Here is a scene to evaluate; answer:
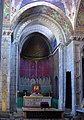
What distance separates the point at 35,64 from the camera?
25.6 metres

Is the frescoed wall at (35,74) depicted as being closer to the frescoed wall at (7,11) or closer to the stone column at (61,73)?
the stone column at (61,73)

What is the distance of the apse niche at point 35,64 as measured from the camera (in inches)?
965

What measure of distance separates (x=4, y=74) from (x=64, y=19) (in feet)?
18.2

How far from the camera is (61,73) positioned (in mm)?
18047

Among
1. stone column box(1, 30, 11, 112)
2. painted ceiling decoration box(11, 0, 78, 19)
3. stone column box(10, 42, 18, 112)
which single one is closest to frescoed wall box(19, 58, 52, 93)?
stone column box(10, 42, 18, 112)

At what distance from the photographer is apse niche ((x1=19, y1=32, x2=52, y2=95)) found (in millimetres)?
24500

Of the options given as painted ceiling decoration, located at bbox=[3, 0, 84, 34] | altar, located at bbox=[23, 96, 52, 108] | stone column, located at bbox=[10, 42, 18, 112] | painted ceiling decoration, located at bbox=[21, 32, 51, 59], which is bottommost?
altar, located at bbox=[23, 96, 52, 108]

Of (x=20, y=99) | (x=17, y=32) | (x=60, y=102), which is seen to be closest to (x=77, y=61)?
(x=60, y=102)

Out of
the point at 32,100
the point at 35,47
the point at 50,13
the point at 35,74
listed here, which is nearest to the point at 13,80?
the point at 32,100

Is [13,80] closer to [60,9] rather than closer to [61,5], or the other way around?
[60,9]

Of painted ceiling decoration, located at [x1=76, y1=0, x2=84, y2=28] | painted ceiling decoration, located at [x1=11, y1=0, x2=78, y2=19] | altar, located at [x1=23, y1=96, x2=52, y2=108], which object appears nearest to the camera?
painted ceiling decoration, located at [x1=76, y1=0, x2=84, y2=28]

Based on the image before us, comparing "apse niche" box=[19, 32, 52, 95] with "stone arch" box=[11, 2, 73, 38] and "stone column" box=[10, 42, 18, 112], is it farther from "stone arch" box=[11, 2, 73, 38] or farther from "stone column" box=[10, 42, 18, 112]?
"stone arch" box=[11, 2, 73, 38]

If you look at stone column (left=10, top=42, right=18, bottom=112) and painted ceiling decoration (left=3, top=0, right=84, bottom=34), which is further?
stone column (left=10, top=42, right=18, bottom=112)

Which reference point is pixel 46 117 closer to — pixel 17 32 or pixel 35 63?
pixel 17 32
